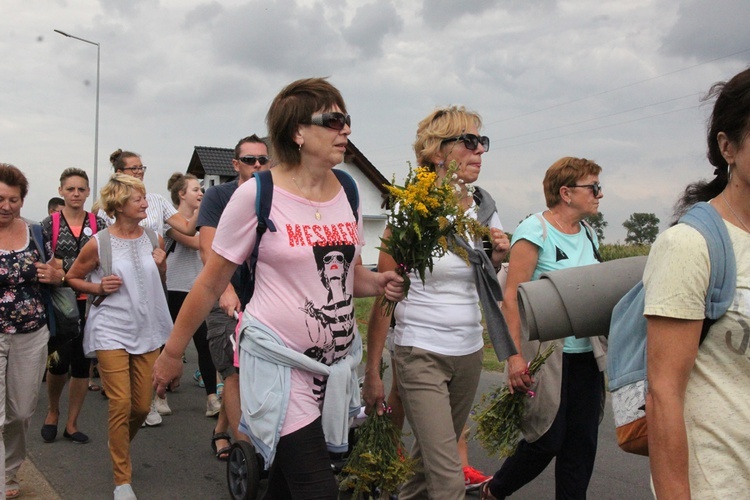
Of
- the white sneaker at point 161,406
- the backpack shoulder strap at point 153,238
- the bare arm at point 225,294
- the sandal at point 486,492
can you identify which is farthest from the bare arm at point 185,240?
the sandal at point 486,492

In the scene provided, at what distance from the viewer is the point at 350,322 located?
132 inches

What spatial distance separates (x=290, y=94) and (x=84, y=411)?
5415 mm

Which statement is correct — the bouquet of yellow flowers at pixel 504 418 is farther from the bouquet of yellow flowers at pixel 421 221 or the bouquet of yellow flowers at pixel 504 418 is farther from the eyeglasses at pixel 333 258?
the eyeglasses at pixel 333 258

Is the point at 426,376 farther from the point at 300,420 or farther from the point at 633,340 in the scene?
the point at 633,340

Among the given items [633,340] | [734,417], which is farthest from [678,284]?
[734,417]

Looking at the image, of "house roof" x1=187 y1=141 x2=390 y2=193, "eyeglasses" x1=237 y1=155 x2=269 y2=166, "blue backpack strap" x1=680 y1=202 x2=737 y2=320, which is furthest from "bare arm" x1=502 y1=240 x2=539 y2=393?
"house roof" x1=187 y1=141 x2=390 y2=193

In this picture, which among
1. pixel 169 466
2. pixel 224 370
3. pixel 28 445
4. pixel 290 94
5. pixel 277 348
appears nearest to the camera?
pixel 277 348

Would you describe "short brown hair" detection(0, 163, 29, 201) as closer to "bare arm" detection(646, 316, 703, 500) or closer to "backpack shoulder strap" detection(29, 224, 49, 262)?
"backpack shoulder strap" detection(29, 224, 49, 262)

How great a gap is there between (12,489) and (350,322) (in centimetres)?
337

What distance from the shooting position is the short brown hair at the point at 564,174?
4680 millimetres

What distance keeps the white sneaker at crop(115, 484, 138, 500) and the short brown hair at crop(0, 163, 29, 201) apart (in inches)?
83.0

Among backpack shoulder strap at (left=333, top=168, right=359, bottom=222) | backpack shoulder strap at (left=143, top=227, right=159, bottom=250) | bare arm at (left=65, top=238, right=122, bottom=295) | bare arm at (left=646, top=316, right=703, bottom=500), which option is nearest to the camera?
bare arm at (left=646, top=316, right=703, bottom=500)

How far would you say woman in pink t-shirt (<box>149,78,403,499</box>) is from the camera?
10.5ft

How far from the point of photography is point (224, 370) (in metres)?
5.52
